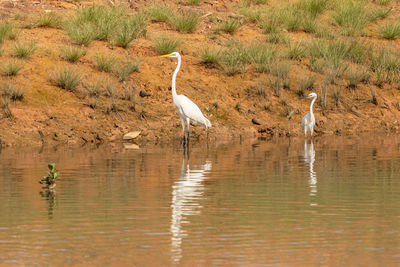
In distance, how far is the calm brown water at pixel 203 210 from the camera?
809 cm

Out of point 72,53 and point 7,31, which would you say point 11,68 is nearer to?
point 72,53

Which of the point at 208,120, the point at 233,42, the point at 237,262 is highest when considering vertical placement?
the point at 233,42

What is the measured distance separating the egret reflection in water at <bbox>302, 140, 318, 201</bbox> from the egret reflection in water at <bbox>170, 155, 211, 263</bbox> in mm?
1499

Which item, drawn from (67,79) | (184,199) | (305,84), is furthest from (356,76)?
(184,199)

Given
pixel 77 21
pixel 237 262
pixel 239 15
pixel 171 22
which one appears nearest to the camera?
pixel 237 262

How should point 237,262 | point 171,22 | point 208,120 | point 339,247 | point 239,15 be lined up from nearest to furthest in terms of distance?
point 237,262 → point 339,247 → point 208,120 → point 171,22 → point 239,15

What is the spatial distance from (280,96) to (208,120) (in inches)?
139

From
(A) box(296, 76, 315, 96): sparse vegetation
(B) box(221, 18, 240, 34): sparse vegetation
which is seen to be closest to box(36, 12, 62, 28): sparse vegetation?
(B) box(221, 18, 240, 34): sparse vegetation

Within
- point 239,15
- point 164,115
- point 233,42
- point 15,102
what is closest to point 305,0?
point 239,15

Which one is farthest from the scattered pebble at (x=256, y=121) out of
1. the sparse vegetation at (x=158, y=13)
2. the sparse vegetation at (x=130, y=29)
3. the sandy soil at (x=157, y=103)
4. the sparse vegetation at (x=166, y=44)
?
the sparse vegetation at (x=158, y=13)

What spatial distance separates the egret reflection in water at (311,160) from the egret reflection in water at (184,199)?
150cm

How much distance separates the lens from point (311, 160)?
1589 centimetres

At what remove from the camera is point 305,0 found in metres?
29.7

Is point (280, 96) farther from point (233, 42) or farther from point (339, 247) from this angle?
point (339, 247)
